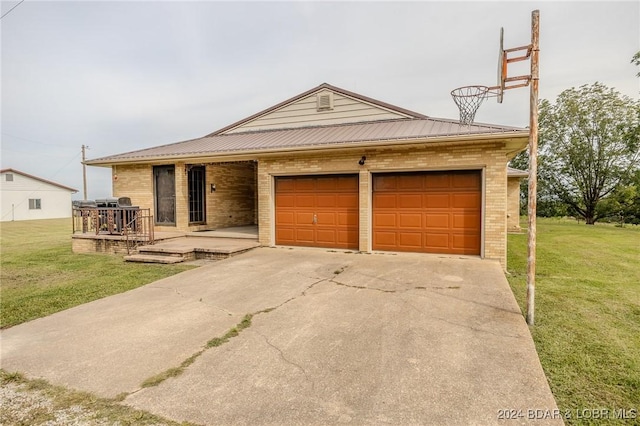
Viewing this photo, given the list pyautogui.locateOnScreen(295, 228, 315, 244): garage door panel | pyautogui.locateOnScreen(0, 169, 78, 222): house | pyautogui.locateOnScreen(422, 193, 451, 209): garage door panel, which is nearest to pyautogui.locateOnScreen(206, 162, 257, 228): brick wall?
pyautogui.locateOnScreen(295, 228, 315, 244): garage door panel

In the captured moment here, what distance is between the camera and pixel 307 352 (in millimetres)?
3467

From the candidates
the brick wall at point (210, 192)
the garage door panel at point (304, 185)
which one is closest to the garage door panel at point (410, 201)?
the garage door panel at point (304, 185)

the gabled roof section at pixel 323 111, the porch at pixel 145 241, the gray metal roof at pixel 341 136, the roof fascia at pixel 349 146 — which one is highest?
the gabled roof section at pixel 323 111

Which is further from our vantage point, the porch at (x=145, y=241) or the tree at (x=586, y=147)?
the tree at (x=586, y=147)

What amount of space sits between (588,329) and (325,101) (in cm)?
1148

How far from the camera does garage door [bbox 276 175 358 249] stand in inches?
377

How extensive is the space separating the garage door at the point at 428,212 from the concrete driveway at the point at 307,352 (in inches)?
92.5

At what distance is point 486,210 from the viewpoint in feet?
26.3

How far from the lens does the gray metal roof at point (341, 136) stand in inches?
308

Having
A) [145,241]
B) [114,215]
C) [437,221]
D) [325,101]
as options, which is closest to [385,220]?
[437,221]

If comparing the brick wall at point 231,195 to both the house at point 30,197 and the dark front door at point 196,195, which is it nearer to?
the dark front door at point 196,195

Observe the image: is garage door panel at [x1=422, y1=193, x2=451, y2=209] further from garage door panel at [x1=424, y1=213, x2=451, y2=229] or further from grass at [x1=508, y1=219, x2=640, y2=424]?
grass at [x1=508, y1=219, x2=640, y2=424]

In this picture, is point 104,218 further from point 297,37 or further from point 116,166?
point 297,37

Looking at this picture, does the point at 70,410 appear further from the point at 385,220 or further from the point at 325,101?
the point at 325,101
